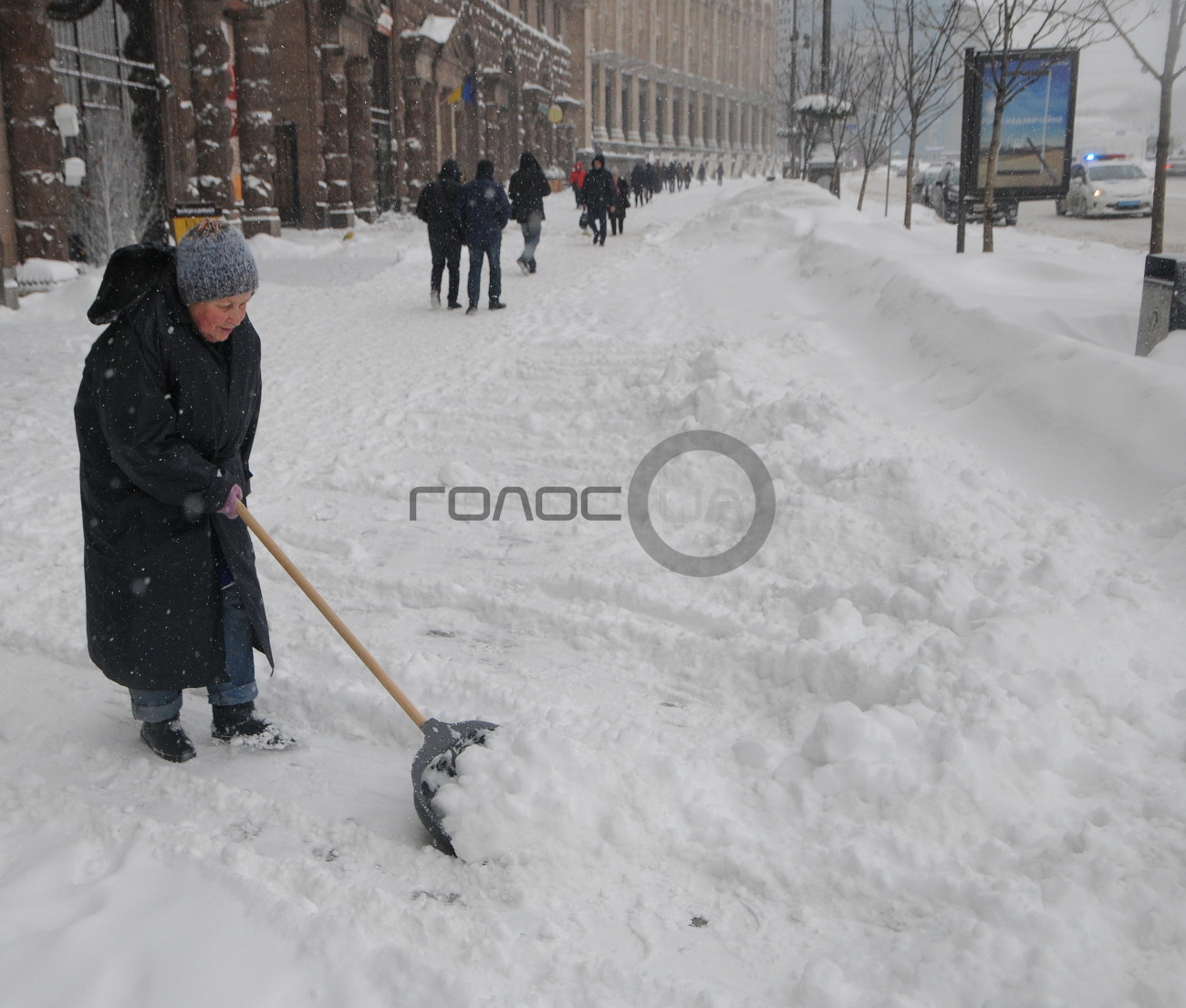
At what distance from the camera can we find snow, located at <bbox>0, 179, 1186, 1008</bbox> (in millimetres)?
2297

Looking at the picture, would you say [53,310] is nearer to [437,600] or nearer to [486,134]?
[437,600]

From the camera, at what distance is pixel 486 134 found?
116ft

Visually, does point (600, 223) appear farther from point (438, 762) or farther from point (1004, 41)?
point (438, 762)

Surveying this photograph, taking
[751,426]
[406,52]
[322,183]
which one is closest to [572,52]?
[406,52]

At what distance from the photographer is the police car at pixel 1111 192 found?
77.4 ft

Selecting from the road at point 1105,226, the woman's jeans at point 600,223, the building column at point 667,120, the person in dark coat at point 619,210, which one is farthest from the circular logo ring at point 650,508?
the building column at point 667,120

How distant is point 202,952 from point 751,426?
4.04 metres

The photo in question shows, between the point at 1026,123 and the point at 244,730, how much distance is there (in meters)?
14.6

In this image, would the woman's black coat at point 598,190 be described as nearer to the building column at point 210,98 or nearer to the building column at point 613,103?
the building column at point 210,98

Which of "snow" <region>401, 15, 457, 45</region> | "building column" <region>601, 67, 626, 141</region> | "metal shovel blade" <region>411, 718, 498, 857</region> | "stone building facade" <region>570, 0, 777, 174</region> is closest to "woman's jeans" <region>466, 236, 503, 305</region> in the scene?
"metal shovel blade" <region>411, 718, 498, 857</region>

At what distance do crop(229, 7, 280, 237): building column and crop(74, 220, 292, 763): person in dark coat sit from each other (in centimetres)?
1717

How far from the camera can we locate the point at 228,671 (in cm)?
309

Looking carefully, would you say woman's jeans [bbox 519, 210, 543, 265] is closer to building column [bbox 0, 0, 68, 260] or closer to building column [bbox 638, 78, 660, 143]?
building column [bbox 0, 0, 68, 260]

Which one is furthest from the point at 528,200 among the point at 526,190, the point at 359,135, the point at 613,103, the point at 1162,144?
the point at 613,103
